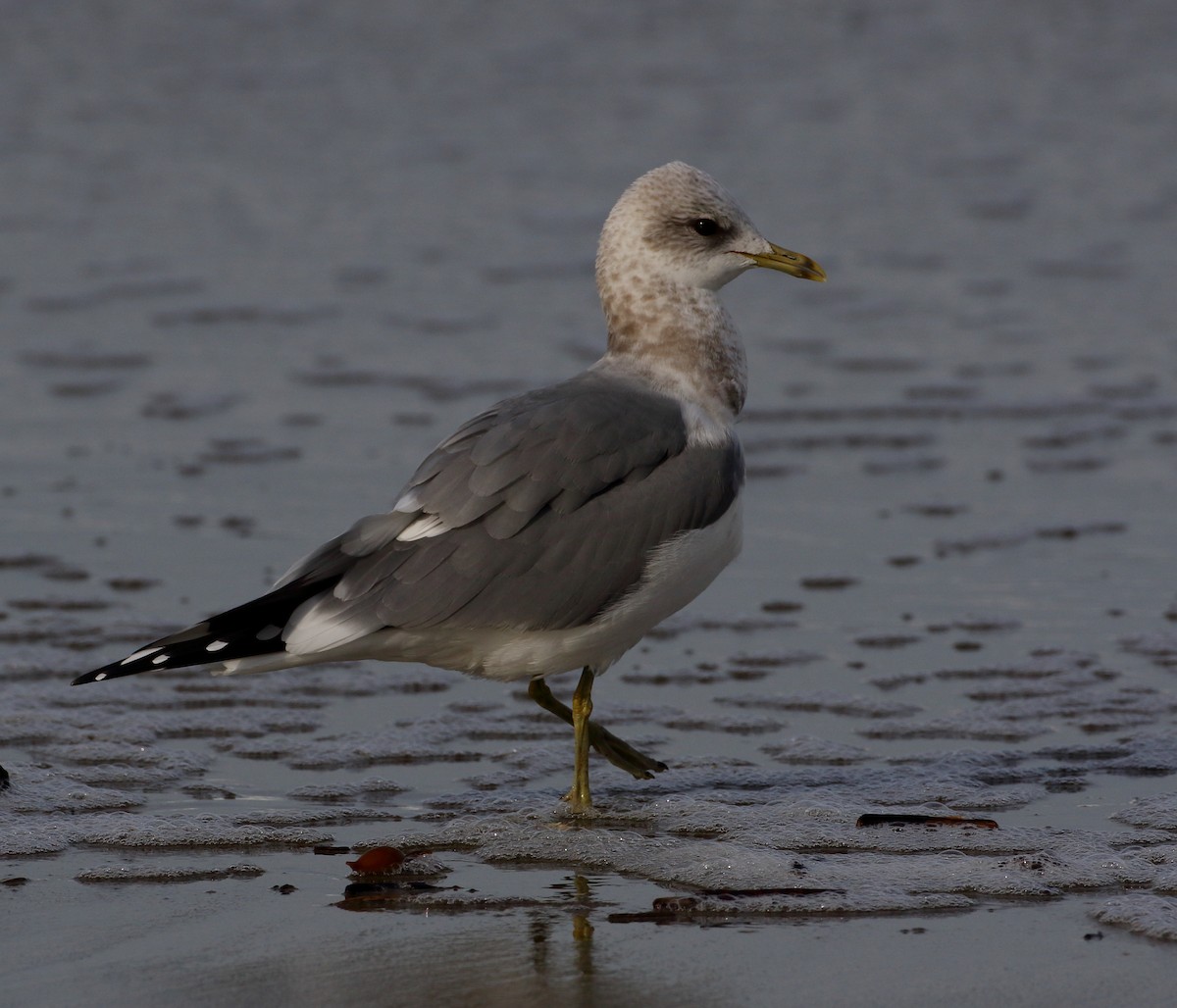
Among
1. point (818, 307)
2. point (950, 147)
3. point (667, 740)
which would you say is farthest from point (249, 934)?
point (950, 147)

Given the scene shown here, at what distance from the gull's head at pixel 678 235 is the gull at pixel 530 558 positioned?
46 centimetres

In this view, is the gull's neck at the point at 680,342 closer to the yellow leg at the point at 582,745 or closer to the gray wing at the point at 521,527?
the gray wing at the point at 521,527

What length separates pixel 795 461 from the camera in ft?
28.1

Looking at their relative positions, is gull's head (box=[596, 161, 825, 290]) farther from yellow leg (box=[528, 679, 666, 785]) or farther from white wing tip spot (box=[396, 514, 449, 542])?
yellow leg (box=[528, 679, 666, 785])

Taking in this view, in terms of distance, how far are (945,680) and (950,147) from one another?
394 inches

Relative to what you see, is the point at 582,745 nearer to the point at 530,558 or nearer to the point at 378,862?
the point at 530,558

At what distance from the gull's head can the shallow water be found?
3.97 ft

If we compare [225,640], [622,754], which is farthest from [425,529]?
[622,754]

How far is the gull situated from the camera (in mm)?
4707

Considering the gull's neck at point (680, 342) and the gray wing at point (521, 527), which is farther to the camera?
the gull's neck at point (680, 342)

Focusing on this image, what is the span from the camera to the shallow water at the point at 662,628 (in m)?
4.09

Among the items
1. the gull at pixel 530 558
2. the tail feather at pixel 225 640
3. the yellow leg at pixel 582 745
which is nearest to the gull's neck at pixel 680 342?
the gull at pixel 530 558

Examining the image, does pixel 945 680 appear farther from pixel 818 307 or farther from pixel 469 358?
pixel 818 307

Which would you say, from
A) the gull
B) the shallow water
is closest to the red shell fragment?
the shallow water
